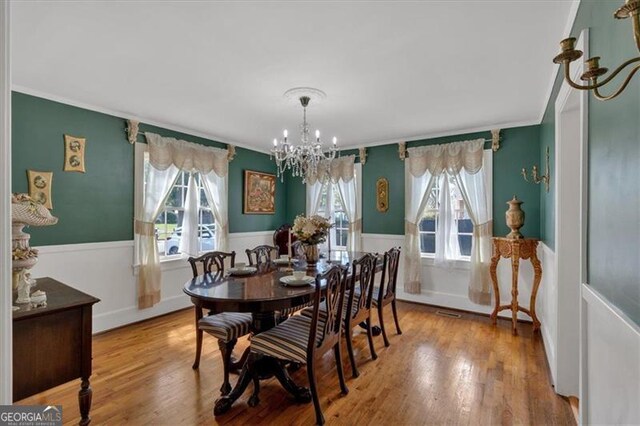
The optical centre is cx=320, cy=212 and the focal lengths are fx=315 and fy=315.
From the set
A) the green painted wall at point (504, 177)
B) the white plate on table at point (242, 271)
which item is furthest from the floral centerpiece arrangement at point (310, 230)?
the green painted wall at point (504, 177)

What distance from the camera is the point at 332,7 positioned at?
5.62 ft

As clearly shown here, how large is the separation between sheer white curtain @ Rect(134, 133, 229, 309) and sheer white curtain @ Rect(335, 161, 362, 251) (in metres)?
2.37

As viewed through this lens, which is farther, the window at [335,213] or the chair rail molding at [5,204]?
the window at [335,213]

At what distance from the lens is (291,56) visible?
2227 mm

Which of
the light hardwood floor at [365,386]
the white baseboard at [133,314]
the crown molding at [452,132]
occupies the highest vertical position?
the crown molding at [452,132]

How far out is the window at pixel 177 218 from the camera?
13.4 feet

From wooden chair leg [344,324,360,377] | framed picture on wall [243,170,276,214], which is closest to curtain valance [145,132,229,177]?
framed picture on wall [243,170,276,214]

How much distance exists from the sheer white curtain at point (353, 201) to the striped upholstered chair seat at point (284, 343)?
2.86 metres

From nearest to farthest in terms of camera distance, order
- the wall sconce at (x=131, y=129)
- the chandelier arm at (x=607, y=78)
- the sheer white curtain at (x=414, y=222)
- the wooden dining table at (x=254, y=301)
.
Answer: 1. the chandelier arm at (x=607, y=78)
2. the wooden dining table at (x=254, y=301)
3. the wall sconce at (x=131, y=129)
4. the sheer white curtain at (x=414, y=222)

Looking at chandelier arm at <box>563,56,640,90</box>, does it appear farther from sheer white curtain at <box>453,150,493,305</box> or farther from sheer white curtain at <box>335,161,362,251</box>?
sheer white curtain at <box>335,161,362,251</box>

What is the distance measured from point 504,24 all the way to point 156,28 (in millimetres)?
2075

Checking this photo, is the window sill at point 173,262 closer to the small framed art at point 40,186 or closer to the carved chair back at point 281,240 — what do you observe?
the small framed art at point 40,186

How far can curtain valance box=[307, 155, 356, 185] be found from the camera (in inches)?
200

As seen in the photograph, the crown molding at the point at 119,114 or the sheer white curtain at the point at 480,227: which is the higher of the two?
the crown molding at the point at 119,114
